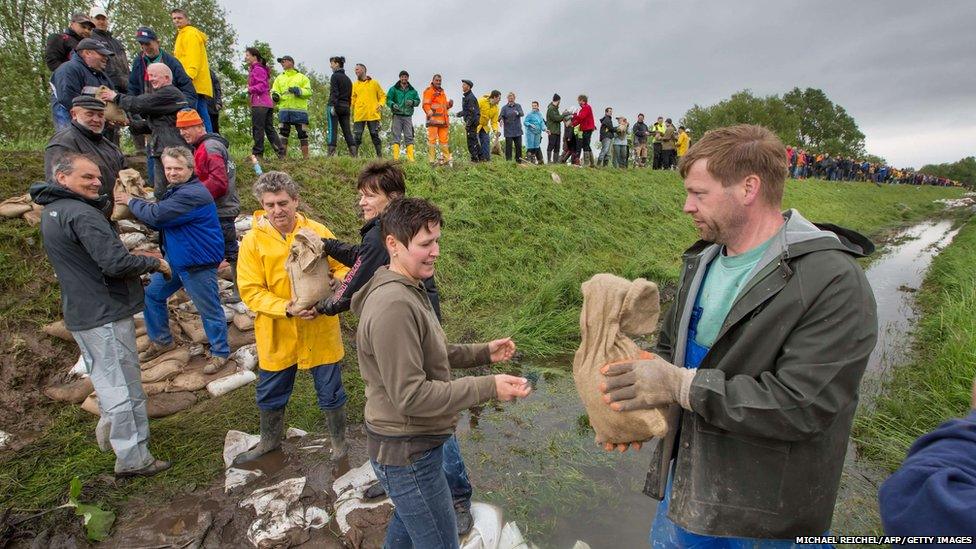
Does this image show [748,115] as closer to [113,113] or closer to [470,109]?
[470,109]

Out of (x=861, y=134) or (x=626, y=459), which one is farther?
(x=861, y=134)

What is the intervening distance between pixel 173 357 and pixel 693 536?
16.6 ft

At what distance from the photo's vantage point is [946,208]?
3997 cm

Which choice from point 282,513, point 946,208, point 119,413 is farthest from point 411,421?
point 946,208

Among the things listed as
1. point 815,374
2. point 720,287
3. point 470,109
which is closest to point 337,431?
point 720,287

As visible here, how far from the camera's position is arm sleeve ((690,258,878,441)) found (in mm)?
1445

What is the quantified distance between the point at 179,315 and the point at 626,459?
5.08m

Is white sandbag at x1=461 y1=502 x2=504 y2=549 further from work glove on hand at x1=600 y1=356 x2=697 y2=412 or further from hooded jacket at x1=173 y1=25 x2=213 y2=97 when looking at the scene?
hooded jacket at x1=173 y1=25 x2=213 y2=97

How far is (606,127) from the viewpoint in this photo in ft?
55.6

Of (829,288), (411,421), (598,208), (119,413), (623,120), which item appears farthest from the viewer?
(623,120)

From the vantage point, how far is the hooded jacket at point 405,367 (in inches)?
74.1

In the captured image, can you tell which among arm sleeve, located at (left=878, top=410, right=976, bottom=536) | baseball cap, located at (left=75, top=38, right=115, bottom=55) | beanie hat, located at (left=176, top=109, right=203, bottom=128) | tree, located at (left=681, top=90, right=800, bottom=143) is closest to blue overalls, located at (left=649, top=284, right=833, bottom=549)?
arm sleeve, located at (left=878, top=410, right=976, bottom=536)

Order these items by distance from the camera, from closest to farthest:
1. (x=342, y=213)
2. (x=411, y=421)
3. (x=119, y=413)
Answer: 1. (x=411, y=421)
2. (x=119, y=413)
3. (x=342, y=213)

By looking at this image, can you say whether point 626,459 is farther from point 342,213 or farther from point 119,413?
point 342,213
